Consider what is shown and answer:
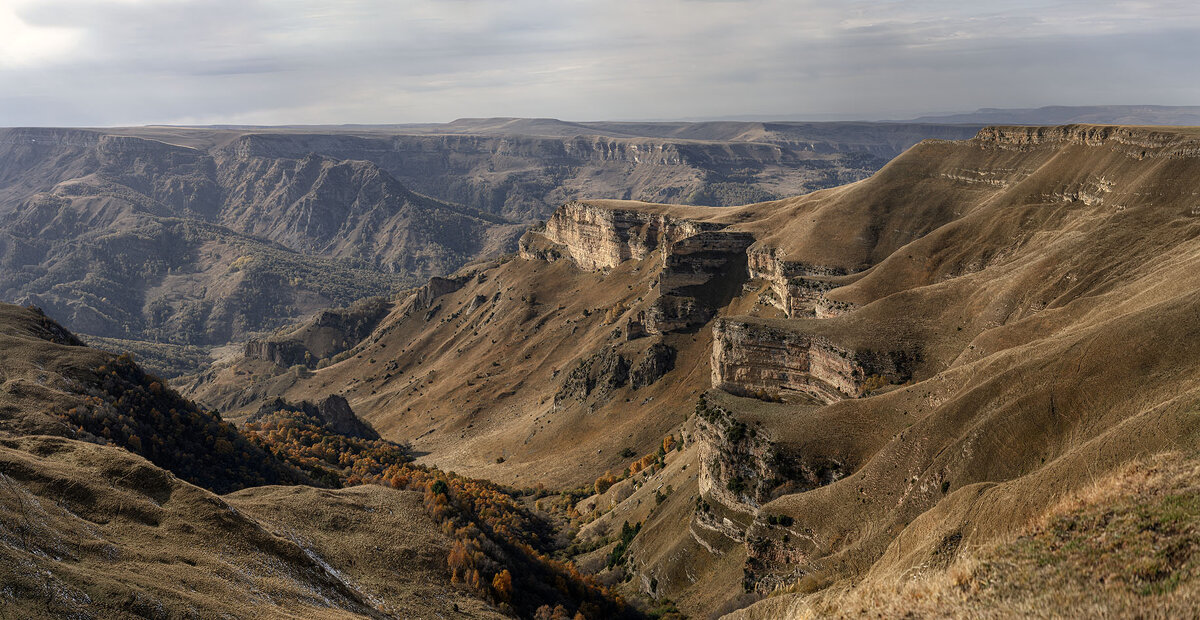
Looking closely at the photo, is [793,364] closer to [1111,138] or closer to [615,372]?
[615,372]

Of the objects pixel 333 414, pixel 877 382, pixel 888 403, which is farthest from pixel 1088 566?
pixel 333 414

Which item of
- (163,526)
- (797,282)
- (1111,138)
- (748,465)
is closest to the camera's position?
(163,526)

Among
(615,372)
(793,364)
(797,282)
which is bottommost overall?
(615,372)

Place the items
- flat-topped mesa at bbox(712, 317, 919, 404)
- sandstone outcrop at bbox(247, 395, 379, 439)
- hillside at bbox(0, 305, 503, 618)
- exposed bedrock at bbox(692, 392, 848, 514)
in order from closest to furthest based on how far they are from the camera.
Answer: hillside at bbox(0, 305, 503, 618) → exposed bedrock at bbox(692, 392, 848, 514) → flat-topped mesa at bbox(712, 317, 919, 404) → sandstone outcrop at bbox(247, 395, 379, 439)

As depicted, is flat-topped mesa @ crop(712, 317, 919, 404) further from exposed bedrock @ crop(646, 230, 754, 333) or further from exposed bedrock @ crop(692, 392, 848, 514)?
exposed bedrock @ crop(646, 230, 754, 333)

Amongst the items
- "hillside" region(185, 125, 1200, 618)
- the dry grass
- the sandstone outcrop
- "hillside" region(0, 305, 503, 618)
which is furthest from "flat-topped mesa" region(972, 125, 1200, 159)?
the sandstone outcrop

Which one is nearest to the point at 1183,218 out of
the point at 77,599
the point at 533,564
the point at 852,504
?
the point at 852,504

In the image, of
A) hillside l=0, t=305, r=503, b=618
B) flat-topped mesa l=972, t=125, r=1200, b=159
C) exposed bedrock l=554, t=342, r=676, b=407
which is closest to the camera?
hillside l=0, t=305, r=503, b=618
